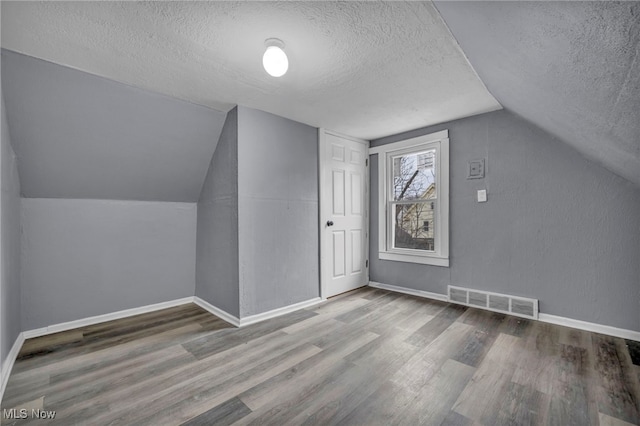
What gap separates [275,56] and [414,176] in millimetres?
2633

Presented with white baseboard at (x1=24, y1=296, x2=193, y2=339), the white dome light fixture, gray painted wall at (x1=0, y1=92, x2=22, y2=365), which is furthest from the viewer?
white baseboard at (x1=24, y1=296, x2=193, y2=339)

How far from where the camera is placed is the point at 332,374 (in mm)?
1867

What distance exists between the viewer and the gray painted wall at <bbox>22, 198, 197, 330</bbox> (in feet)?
8.32

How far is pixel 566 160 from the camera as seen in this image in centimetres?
259

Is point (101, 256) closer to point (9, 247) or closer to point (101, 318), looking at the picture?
point (101, 318)

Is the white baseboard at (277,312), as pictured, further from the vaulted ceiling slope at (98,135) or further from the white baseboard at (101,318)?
the vaulted ceiling slope at (98,135)

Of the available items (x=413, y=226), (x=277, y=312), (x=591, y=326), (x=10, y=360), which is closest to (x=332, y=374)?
(x=277, y=312)

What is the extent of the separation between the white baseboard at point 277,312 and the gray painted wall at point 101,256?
121 cm

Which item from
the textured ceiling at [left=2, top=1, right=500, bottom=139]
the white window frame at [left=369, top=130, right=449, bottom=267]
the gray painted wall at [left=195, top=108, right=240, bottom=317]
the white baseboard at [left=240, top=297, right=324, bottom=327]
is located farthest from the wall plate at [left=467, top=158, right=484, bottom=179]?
the gray painted wall at [left=195, top=108, right=240, bottom=317]

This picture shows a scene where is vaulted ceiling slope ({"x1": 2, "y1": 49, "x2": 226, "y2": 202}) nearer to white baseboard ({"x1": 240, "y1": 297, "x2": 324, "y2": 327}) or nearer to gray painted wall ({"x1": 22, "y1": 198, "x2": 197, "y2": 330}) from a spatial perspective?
gray painted wall ({"x1": 22, "y1": 198, "x2": 197, "y2": 330})

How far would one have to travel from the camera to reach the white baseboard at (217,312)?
9.08 ft

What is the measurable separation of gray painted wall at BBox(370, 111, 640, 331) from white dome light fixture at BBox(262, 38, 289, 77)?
234 centimetres

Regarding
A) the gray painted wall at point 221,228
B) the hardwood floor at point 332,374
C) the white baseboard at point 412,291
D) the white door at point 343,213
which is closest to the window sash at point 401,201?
the white door at point 343,213

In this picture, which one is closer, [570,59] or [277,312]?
[570,59]
